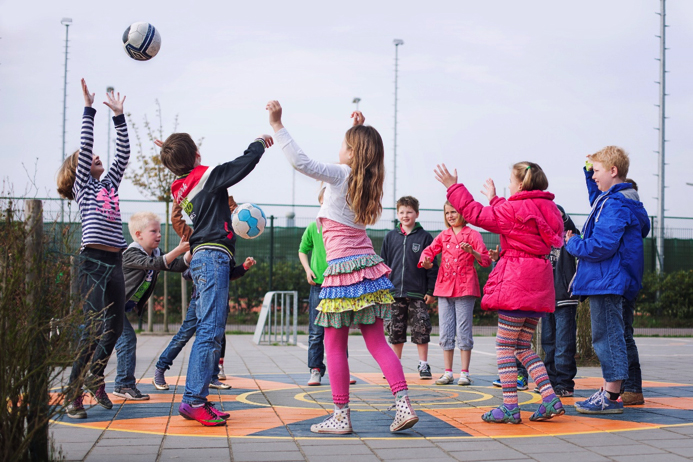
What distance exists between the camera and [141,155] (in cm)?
1424

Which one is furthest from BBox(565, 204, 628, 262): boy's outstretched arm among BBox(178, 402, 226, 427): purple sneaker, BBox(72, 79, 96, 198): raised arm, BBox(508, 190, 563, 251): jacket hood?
BBox(72, 79, 96, 198): raised arm

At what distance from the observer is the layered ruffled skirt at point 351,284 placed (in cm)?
410

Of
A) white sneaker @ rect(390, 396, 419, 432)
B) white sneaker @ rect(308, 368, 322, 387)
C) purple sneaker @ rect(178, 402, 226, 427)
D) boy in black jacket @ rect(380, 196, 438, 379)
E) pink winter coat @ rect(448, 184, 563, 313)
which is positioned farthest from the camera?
boy in black jacket @ rect(380, 196, 438, 379)

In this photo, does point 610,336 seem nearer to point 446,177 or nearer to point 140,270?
point 446,177

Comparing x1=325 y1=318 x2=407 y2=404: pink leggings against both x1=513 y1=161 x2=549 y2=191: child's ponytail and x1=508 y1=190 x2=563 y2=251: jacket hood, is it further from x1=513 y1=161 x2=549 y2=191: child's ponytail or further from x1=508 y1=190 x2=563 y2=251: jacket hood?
x1=513 y1=161 x2=549 y2=191: child's ponytail

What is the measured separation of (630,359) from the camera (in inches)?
204

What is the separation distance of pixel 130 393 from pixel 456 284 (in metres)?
3.17

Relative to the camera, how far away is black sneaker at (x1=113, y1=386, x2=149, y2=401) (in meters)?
5.32

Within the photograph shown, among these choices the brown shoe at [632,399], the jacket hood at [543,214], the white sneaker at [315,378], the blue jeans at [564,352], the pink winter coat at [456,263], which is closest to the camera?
the jacket hood at [543,214]

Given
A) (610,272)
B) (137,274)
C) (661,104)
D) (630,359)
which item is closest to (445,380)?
(630,359)

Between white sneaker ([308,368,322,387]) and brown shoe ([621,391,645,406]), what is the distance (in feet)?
8.56

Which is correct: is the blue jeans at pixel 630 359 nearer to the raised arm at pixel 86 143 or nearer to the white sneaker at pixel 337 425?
the white sneaker at pixel 337 425

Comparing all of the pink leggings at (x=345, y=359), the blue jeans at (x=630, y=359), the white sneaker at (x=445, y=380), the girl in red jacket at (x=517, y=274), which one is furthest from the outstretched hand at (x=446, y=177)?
the white sneaker at (x=445, y=380)

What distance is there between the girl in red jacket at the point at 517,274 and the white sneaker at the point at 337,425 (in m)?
0.97
